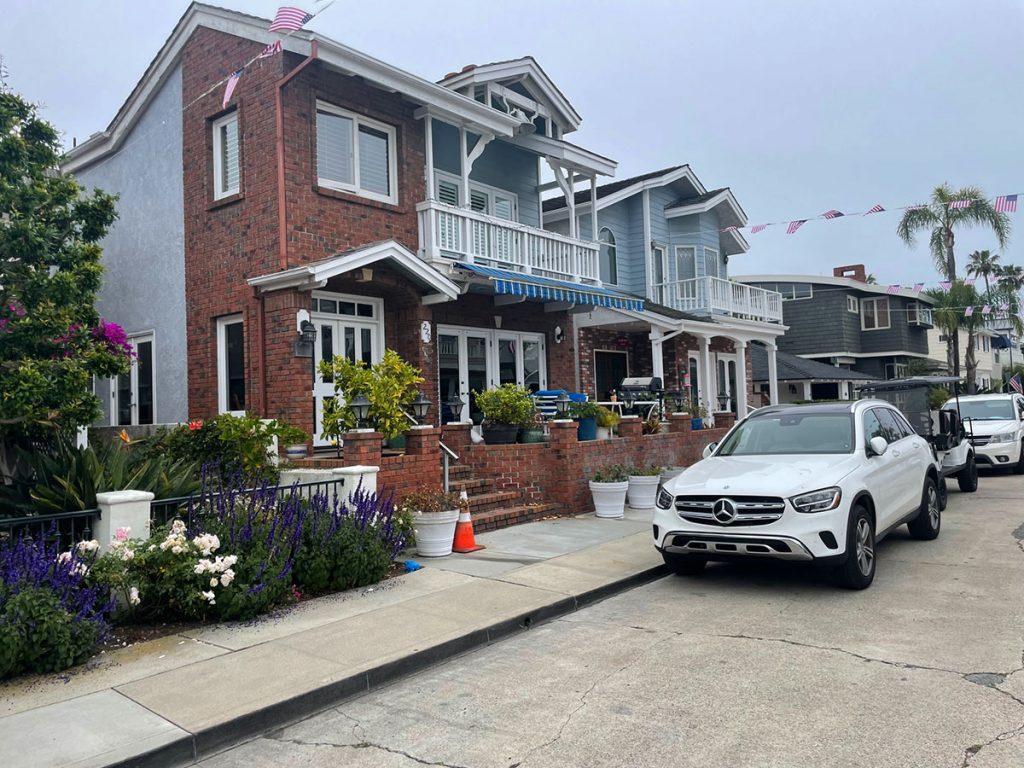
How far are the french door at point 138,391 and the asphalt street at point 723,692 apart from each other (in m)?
10.1

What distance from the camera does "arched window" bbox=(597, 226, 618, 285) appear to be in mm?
20723

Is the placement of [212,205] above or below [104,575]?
above

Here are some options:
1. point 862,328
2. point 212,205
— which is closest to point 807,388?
point 862,328

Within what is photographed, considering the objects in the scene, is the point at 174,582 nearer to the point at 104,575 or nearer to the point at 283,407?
the point at 104,575

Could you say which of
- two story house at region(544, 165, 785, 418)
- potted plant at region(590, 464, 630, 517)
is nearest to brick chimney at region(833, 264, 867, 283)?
two story house at region(544, 165, 785, 418)

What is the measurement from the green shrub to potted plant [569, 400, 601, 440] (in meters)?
1.07

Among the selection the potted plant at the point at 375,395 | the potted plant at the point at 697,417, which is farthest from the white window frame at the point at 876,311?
the potted plant at the point at 375,395

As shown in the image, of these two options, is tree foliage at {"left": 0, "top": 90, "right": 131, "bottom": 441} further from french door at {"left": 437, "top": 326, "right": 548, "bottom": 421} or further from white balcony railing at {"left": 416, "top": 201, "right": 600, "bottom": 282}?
french door at {"left": 437, "top": 326, "right": 548, "bottom": 421}

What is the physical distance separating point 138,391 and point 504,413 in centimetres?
704

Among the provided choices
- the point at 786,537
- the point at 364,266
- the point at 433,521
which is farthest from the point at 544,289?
the point at 786,537

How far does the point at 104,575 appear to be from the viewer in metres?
5.88

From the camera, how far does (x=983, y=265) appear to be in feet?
125

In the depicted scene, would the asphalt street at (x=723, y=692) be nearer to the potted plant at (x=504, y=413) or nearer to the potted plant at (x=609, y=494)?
the potted plant at (x=609, y=494)

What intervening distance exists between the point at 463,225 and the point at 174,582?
28.8ft
